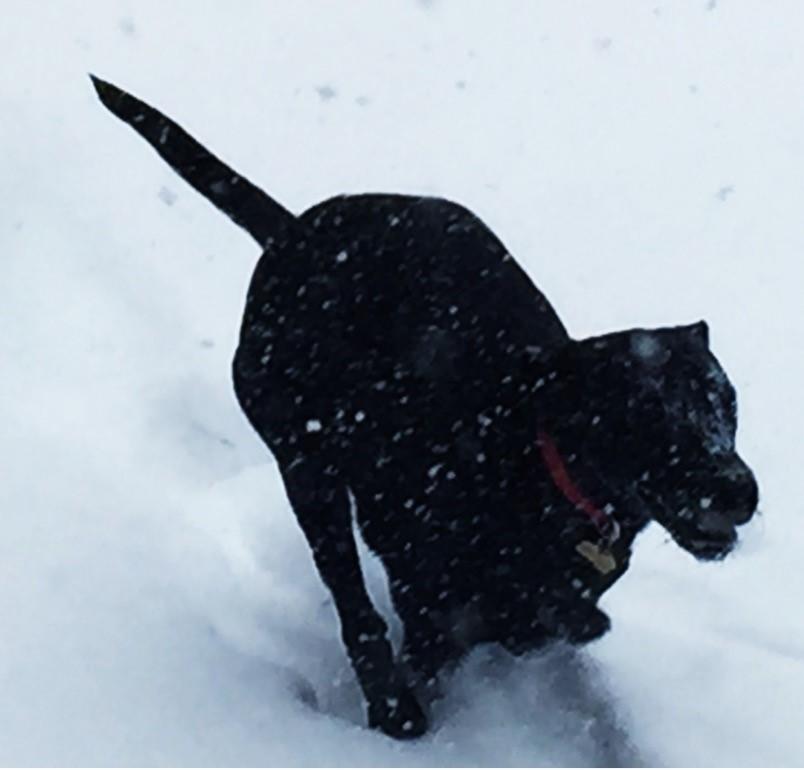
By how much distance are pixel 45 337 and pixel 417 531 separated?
5.35 feet

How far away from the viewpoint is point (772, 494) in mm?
3842

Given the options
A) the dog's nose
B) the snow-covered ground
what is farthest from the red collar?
the snow-covered ground

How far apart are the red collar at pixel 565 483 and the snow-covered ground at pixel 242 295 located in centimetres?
51

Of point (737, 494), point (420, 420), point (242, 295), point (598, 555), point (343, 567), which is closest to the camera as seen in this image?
point (737, 494)

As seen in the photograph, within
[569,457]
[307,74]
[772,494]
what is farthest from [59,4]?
[569,457]

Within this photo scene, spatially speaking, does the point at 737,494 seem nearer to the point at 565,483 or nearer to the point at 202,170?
the point at 565,483

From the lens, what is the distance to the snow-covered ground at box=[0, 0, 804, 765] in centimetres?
266

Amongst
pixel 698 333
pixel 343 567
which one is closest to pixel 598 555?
pixel 698 333

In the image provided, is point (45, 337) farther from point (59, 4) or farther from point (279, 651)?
point (59, 4)

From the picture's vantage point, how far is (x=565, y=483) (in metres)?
2.40

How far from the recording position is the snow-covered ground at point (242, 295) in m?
2.66

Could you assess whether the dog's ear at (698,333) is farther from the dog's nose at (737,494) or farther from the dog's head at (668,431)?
the dog's nose at (737,494)

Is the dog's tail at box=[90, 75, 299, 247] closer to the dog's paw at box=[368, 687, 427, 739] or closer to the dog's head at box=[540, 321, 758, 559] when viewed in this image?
the dog's head at box=[540, 321, 758, 559]

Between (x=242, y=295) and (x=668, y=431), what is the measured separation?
2.43 meters
